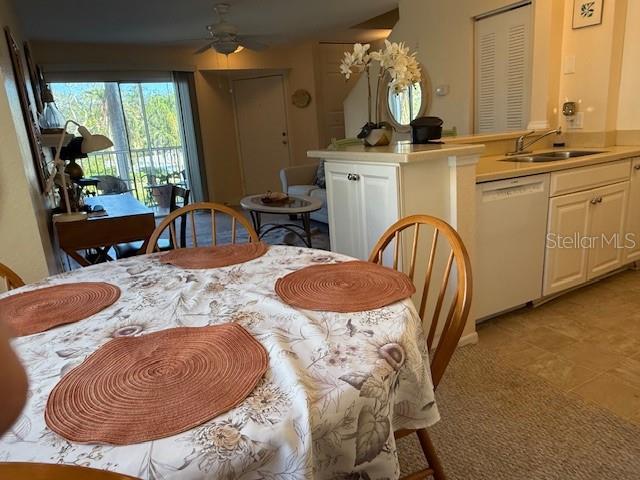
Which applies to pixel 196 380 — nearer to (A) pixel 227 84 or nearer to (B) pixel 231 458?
(B) pixel 231 458

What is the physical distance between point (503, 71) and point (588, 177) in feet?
5.50

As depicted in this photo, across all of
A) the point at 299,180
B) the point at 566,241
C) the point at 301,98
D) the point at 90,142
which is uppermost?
the point at 301,98

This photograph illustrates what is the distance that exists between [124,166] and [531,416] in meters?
6.39

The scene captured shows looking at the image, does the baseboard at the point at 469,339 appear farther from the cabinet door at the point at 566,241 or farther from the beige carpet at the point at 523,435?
the cabinet door at the point at 566,241

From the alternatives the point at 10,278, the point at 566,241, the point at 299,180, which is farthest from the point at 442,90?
the point at 10,278

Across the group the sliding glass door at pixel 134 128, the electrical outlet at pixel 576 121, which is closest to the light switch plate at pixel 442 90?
the electrical outlet at pixel 576 121

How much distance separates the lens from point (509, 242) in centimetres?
230

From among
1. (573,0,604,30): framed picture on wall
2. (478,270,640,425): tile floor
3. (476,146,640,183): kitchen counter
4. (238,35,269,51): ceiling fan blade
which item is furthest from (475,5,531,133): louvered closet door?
(238,35,269,51): ceiling fan blade

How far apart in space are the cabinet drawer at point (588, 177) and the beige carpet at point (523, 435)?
1086mm

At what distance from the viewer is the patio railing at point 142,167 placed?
6.40m

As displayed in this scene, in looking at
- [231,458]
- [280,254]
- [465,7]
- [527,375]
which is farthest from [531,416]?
[465,7]

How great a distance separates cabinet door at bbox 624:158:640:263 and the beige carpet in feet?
5.17

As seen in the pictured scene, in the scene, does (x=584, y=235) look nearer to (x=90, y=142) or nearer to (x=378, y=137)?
(x=378, y=137)

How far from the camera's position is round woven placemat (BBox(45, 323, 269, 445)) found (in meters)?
0.62
